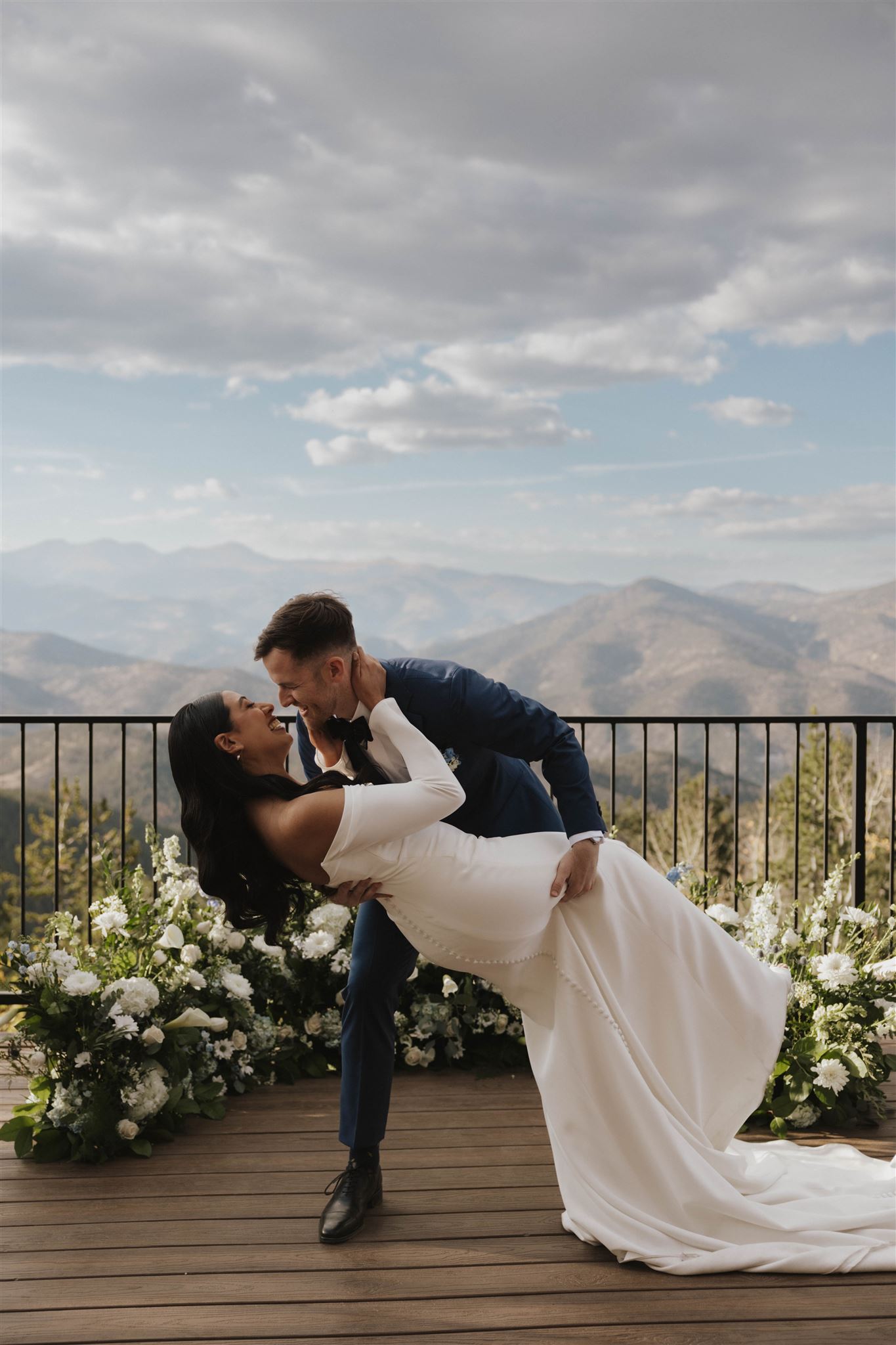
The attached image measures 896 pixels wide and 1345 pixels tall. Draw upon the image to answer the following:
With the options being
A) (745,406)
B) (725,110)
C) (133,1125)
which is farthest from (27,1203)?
(745,406)

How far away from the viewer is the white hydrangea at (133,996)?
290cm

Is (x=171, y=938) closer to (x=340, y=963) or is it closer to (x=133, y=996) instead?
(x=133, y=996)

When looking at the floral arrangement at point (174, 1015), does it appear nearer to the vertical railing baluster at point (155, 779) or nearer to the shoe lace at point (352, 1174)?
the vertical railing baluster at point (155, 779)

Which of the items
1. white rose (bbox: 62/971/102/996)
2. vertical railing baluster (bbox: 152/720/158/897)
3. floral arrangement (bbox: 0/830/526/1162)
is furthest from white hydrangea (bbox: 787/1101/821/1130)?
vertical railing baluster (bbox: 152/720/158/897)

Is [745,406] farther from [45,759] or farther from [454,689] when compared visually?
[454,689]

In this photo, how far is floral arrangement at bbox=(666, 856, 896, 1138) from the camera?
9.51 ft

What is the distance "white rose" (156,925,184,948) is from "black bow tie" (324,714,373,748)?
129cm

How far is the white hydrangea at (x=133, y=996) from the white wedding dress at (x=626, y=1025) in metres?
1.08

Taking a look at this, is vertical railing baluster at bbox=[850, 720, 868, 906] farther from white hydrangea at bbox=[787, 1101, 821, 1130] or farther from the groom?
the groom

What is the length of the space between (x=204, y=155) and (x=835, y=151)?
6645cm

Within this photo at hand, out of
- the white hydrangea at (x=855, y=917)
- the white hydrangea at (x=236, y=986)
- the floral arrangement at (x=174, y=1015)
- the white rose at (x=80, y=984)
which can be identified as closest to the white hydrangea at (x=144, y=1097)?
the floral arrangement at (x=174, y=1015)

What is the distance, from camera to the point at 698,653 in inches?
5276

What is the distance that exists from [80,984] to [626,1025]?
159 cm

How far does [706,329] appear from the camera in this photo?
172 metres
